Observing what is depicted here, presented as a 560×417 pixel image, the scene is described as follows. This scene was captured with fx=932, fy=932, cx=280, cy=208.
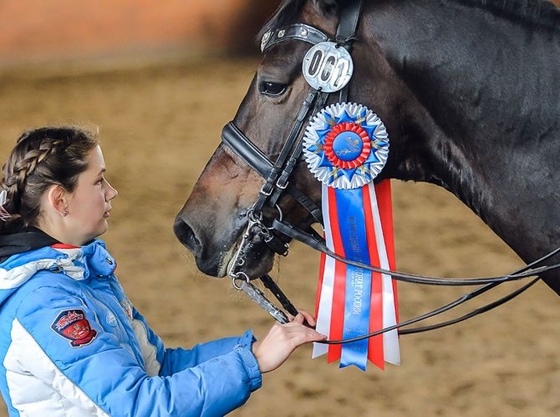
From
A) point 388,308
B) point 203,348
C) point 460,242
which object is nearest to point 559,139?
point 388,308

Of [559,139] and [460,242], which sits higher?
[559,139]

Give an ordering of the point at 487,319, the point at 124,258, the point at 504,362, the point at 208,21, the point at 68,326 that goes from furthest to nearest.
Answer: the point at 208,21 < the point at 124,258 < the point at 487,319 < the point at 504,362 < the point at 68,326

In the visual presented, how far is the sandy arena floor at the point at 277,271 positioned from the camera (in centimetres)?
343

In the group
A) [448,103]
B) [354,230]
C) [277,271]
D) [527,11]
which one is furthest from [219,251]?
[277,271]

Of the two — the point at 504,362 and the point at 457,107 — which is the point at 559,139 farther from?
the point at 504,362

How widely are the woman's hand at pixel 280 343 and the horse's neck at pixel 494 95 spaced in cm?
44

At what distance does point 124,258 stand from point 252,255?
2.74 metres

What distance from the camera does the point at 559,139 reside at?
173cm

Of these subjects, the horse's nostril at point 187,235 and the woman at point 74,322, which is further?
the horse's nostril at point 187,235

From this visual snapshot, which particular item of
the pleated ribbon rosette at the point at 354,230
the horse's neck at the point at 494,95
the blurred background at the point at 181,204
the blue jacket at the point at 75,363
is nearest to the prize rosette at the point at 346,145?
the pleated ribbon rosette at the point at 354,230

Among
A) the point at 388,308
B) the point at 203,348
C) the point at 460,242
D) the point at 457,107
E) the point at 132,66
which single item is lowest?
the point at 132,66

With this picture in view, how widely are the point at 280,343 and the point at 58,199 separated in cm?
53

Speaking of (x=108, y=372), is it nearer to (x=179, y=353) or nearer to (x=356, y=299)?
(x=179, y=353)

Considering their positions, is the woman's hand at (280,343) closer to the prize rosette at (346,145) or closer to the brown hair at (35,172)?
the prize rosette at (346,145)
